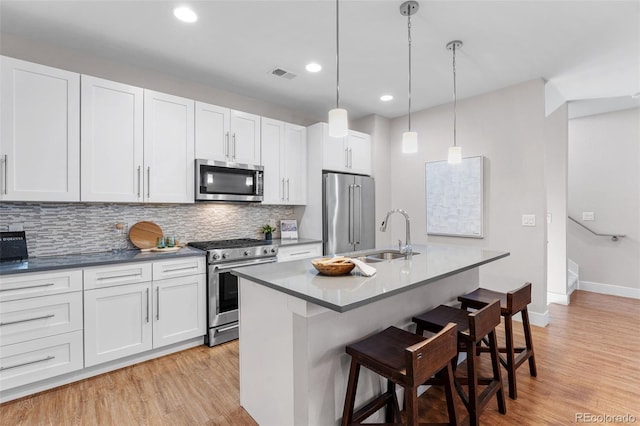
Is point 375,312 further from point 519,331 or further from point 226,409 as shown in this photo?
point 519,331

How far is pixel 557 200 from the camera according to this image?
14.2 ft

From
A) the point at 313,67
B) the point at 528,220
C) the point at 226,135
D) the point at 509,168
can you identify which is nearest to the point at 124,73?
the point at 226,135

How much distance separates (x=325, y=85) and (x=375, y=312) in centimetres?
262

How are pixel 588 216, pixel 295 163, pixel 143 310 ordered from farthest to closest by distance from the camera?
pixel 588 216
pixel 295 163
pixel 143 310

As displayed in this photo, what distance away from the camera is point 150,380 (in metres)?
2.41

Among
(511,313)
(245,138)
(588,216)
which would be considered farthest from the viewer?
(588,216)

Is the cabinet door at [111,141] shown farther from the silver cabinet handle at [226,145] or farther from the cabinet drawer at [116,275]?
the silver cabinet handle at [226,145]

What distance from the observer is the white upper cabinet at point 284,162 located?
12.5ft

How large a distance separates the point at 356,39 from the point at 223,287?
2522 millimetres

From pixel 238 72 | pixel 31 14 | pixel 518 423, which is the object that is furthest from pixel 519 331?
pixel 31 14

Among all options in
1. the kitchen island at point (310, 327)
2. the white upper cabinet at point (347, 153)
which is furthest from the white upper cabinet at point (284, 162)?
the kitchen island at point (310, 327)

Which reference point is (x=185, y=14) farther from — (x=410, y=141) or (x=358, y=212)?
(x=358, y=212)

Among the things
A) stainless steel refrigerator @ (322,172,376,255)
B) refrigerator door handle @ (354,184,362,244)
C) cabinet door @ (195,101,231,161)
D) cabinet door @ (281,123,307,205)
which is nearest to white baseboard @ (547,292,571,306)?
stainless steel refrigerator @ (322,172,376,255)

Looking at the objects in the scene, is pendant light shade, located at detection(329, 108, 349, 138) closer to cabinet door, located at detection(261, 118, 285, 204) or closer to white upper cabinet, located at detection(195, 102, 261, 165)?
white upper cabinet, located at detection(195, 102, 261, 165)
